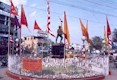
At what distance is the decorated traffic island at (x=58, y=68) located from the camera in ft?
49.1

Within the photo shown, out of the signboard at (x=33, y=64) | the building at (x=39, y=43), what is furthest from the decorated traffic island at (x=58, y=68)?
the building at (x=39, y=43)

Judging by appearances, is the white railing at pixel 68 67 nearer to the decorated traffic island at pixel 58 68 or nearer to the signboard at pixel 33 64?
the decorated traffic island at pixel 58 68

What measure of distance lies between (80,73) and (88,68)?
134cm

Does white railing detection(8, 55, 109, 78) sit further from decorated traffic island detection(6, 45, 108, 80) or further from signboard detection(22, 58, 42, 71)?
signboard detection(22, 58, 42, 71)

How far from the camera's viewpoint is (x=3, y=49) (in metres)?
46.1

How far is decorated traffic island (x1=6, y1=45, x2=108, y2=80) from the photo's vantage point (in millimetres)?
14977

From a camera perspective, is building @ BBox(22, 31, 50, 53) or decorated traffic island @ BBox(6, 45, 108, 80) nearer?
decorated traffic island @ BBox(6, 45, 108, 80)

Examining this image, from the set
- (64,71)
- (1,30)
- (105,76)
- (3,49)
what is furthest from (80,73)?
(1,30)

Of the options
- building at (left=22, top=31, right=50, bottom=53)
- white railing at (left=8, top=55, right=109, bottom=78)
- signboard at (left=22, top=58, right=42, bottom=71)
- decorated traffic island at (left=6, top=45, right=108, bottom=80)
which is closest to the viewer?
signboard at (left=22, top=58, right=42, bottom=71)

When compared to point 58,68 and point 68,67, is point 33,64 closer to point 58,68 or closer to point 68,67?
point 58,68

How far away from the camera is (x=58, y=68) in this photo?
16484mm

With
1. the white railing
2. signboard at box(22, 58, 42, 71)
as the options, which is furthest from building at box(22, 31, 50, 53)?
signboard at box(22, 58, 42, 71)

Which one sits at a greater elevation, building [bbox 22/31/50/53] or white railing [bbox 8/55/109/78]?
building [bbox 22/31/50/53]

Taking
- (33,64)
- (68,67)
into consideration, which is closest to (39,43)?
(68,67)
